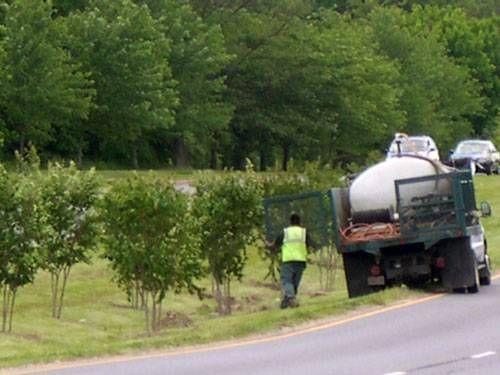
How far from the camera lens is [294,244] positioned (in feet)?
81.0

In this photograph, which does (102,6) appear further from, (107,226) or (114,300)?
(107,226)

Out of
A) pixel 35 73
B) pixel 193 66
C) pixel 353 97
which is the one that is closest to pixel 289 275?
pixel 35 73

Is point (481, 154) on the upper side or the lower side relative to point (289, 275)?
upper

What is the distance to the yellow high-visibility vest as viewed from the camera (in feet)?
80.8

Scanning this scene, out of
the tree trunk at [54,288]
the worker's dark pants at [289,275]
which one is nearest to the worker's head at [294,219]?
the worker's dark pants at [289,275]

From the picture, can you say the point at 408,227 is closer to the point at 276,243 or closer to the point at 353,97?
the point at 276,243

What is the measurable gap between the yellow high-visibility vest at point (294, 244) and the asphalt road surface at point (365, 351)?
2.95 m

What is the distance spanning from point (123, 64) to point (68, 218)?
1162 inches

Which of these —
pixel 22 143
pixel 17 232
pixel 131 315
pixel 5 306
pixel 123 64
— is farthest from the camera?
pixel 123 64

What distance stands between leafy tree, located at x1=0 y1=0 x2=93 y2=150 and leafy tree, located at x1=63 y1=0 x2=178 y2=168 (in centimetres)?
248

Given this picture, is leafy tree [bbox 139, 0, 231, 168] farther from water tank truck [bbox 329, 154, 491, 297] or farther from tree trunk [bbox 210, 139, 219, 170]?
water tank truck [bbox 329, 154, 491, 297]

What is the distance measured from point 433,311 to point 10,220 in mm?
7825

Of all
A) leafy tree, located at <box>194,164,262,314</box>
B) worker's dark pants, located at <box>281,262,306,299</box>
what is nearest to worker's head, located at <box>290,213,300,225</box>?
worker's dark pants, located at <box>281,262,306,299</box>

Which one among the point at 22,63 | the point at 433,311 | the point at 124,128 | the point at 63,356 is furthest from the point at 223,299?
the point at 124,128
